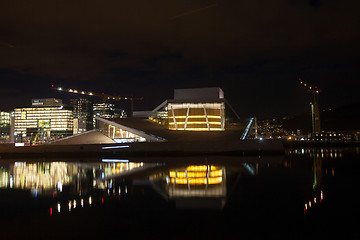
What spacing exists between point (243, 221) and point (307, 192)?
17.7 ft

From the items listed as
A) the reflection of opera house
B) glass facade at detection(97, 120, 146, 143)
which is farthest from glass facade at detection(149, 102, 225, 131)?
glass facade at detection(97, 120, 146, 143)

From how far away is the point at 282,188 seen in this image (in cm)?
1388

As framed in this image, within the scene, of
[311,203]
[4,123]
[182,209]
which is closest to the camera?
[182,209]

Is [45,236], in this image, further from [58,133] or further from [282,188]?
[58,133]

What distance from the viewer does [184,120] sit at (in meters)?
50.0

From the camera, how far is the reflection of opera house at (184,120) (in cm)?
4622

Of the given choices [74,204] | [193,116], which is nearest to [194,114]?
[193,116]

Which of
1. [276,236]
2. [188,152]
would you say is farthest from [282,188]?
[188,152]

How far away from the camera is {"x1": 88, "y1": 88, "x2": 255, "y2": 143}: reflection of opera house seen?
1820 inches

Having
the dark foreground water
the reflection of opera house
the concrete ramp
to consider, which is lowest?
the dark foreground water

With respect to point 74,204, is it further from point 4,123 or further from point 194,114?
point 4,123

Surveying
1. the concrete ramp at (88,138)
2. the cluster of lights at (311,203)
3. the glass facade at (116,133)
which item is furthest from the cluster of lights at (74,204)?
the concrete ramp at (88,138)

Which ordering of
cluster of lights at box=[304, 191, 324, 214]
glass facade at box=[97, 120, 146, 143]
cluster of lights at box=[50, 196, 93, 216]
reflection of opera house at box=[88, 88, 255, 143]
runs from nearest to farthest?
cluster of lights at box=[304, 191, 324, 214], cluster of lights at box=[50, 196, 93, 216], glass facade at box=[97, 120, 146, 143], reflection of opera house at box=[88, 88, 255, 143]

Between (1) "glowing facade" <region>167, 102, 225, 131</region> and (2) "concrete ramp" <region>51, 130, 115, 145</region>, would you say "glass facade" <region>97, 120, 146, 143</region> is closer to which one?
(2) "concrete ramp" <region>51, 130, 115, 145</region>
